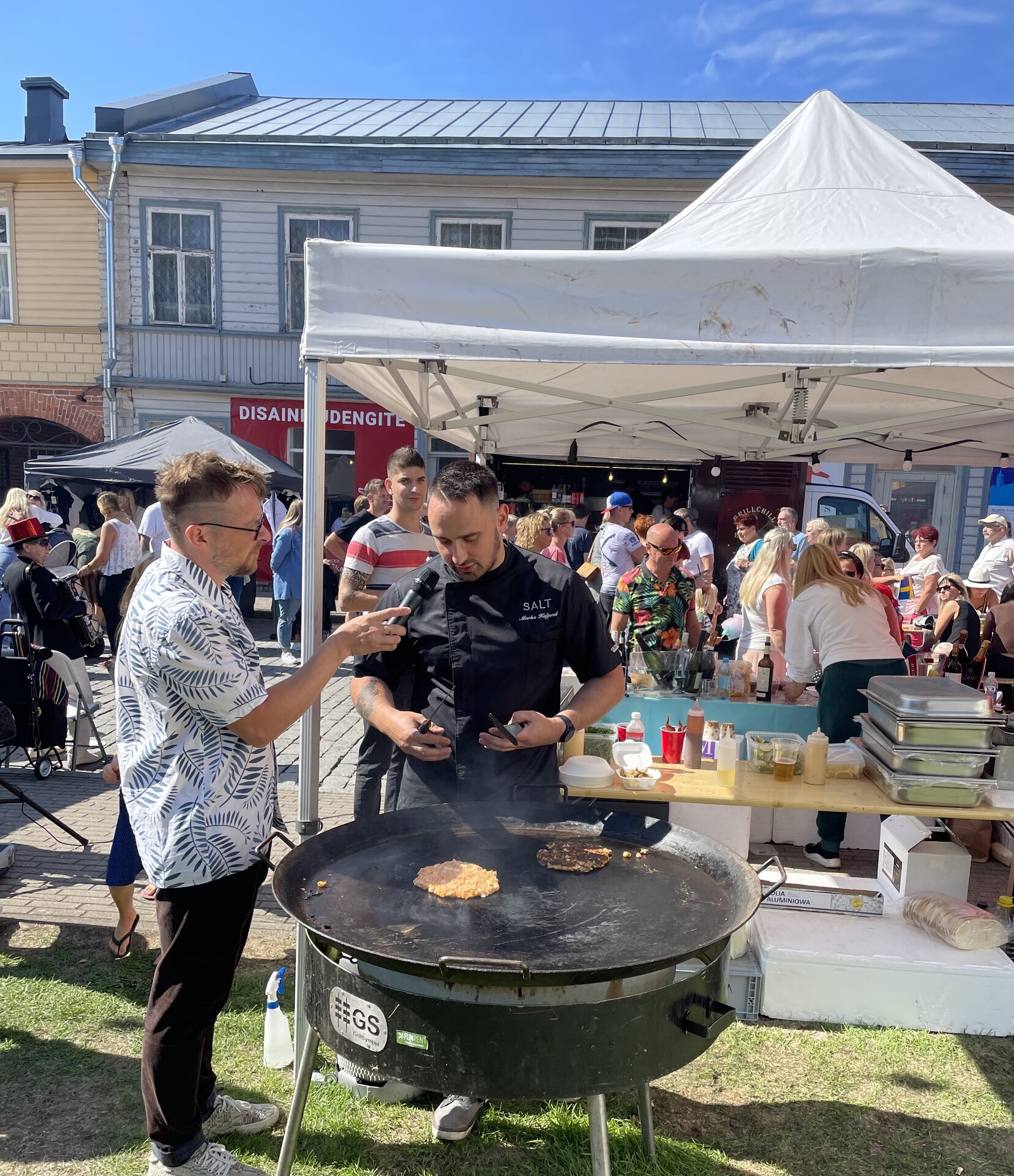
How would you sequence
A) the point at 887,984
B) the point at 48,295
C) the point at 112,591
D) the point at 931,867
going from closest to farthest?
the point at 887,984 < the point at 931,867 < the point at 112,591 < the point at 48,295

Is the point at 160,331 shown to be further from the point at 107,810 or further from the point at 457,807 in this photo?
the point at 457,807

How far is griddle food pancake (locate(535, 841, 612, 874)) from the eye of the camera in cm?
244

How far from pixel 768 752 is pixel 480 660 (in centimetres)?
194

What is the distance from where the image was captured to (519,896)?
2.30m

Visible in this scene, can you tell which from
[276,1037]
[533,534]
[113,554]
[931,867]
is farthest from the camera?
[113,554]

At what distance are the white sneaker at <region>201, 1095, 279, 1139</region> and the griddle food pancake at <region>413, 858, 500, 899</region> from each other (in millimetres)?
1095

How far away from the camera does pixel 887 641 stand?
491cm

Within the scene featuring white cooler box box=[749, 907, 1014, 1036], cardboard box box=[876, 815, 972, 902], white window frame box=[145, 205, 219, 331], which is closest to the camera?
white cooler box box=[749, 907, 1014, 1036]

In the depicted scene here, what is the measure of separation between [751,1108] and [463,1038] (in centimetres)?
161

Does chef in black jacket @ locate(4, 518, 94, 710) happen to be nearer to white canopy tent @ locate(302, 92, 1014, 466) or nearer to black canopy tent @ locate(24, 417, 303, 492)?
white canopy tent @ locate(302, 92, 1014, 466)

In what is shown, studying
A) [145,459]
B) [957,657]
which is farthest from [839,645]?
[145,459]

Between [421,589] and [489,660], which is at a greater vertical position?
[421,589]

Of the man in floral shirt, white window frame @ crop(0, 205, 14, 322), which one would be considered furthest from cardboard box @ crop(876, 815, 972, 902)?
white window frame @ crop(0, 205, 14, 322)

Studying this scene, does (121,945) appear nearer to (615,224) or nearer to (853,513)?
(853,513)
